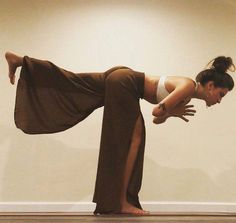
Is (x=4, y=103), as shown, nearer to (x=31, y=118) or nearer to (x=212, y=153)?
(x=31, y=118)

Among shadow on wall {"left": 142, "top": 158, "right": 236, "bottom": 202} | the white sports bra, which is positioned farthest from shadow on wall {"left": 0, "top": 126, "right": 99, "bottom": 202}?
the white sports bra

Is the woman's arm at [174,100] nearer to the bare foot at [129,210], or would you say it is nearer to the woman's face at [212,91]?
the woman's face at [212,91]

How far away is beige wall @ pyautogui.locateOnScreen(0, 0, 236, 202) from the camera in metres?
2.76

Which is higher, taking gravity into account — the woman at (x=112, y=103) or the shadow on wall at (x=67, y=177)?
the woman at (x=112, y=103)

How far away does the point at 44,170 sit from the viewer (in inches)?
109

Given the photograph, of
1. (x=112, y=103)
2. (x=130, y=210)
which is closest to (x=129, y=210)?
(x=130, y=210)

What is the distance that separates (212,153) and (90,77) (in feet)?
3.64

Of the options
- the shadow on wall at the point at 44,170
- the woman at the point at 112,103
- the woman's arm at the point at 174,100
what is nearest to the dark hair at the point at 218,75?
the woman at the point at 112,103

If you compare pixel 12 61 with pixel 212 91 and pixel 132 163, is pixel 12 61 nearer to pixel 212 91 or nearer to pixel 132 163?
pixel 132 163

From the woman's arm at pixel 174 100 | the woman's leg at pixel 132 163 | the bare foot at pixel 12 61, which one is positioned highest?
the bare foot at pixel 12 61

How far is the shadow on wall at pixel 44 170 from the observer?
A: 8.98 ft

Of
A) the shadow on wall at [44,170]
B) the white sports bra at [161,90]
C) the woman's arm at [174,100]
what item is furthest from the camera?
the shadow on wall at [44,170]

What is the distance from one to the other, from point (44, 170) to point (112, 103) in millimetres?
925

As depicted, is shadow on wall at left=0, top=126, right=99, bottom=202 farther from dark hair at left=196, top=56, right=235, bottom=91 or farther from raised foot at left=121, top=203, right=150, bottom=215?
dark hair at left=196, top=56, right=235, bottom=91
